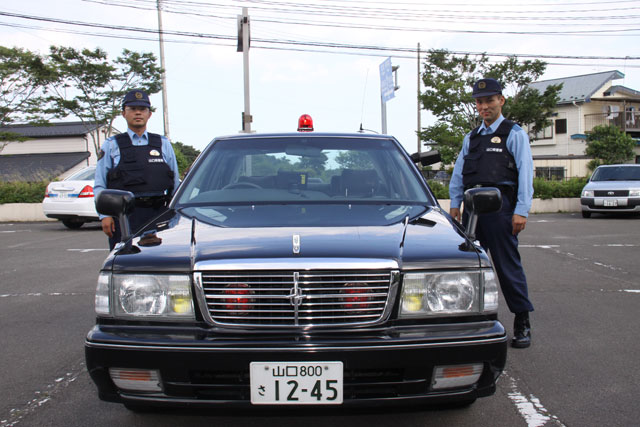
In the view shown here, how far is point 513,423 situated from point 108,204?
2.23 m

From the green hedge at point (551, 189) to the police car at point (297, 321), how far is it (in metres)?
16.8

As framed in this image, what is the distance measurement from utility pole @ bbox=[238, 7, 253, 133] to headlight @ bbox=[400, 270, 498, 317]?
1299cm

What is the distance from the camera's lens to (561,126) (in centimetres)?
3962

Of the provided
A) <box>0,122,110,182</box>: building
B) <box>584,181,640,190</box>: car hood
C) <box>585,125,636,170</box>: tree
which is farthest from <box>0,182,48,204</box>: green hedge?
<box>585,125,636,170</box>: tree

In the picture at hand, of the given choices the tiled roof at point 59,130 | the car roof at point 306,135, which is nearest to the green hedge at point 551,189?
the car roof at point 306,135

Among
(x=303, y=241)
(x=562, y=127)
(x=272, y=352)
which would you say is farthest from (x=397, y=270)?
(x=562, y=127)

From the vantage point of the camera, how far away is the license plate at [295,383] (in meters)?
2.09

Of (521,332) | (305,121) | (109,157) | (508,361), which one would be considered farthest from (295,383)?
(305,121)

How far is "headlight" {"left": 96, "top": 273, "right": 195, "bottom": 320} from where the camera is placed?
2240 millimetres

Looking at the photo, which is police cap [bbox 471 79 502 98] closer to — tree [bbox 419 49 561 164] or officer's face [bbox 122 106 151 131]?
officer's face [bbox 122 106 151 131]

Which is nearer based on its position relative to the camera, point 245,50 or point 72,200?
point 72,200

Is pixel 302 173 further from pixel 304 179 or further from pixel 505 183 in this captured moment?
pixel 505 183

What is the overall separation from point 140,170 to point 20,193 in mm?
15066

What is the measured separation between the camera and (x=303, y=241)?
232 cm
